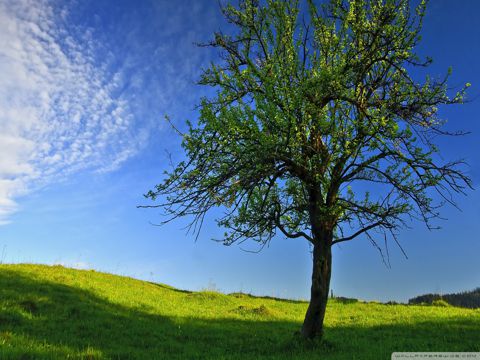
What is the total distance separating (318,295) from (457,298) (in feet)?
102

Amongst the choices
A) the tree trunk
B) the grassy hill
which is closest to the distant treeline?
the grassy hill

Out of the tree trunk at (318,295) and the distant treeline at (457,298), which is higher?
the distant treeline at (457,298)

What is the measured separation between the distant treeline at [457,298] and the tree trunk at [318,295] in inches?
1051

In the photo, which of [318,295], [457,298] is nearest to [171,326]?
[318,295]

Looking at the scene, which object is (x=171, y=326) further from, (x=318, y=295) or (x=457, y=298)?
(x=457, y=298)

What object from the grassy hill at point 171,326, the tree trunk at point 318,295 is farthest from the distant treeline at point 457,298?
the tree trunk at point 318,295

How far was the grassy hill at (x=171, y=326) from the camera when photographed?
16062 mm

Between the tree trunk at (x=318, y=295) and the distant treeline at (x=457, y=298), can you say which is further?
the distant treeline at (x=457, y=298)

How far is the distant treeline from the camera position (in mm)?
40875

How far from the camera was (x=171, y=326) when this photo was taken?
22.0 metres

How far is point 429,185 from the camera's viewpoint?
1738cm

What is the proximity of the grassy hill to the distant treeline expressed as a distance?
9.53 metres

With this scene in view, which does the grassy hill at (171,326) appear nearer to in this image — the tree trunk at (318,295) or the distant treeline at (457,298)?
the tree trunk at (318,295)

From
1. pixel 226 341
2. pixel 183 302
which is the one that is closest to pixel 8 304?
pixel 226 341
